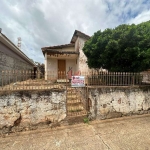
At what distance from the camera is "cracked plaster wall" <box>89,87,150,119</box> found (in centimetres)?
482

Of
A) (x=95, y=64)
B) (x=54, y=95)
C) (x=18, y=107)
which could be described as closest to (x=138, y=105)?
(x=95, y=64)

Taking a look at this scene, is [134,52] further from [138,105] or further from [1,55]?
[1,55]

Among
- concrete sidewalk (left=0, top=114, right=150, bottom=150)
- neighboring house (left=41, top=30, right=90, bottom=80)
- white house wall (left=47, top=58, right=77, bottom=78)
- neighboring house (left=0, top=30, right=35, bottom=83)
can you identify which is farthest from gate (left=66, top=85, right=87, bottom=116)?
white house wall (left=47, top=58, right=77, bottom=78)

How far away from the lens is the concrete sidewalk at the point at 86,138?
3123 millimetres

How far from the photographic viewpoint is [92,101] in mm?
4773

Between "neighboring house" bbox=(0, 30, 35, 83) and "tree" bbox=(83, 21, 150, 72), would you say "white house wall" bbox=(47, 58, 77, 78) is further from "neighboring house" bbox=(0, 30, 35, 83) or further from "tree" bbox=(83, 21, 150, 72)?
"tree" bbox=(83, 21, 150, 72)

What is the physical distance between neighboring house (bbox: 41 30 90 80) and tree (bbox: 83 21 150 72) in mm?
3214

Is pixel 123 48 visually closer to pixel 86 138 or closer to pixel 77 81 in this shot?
pixel 77 81

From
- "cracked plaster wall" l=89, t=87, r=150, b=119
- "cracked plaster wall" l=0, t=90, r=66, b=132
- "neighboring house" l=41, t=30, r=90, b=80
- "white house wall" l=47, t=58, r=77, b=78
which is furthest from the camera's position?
"white house wall" l=47, t=58, r=77, b=78

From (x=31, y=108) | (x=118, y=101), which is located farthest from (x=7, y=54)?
(x=118, y=101)

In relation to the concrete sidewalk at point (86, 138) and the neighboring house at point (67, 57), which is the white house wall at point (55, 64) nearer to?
the neighboring house at point (67, 57)

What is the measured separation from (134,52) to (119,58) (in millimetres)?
802

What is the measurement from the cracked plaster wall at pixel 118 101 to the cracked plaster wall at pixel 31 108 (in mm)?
1379

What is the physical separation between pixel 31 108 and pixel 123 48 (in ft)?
17.2
